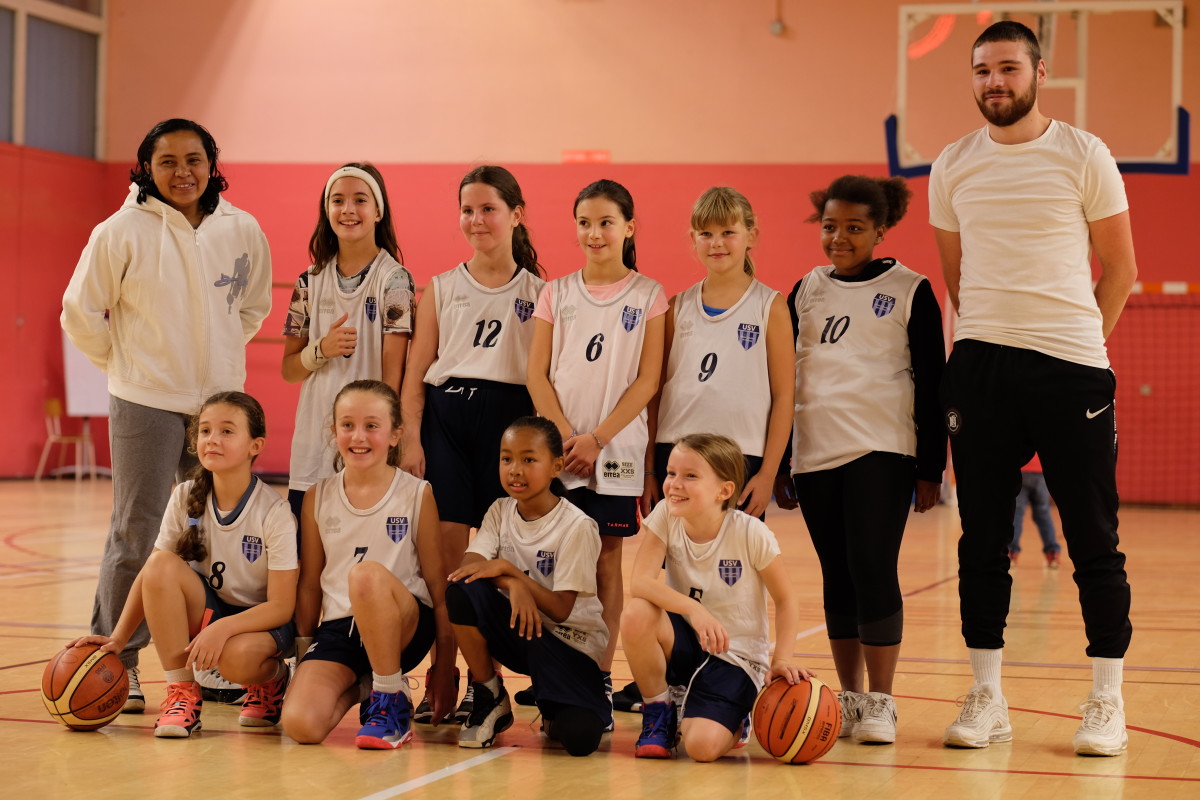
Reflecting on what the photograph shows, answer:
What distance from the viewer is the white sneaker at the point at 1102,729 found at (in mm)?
3496

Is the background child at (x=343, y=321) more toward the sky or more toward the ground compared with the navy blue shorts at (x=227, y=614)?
more toward the sky

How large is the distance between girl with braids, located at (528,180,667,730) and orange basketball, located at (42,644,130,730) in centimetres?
138

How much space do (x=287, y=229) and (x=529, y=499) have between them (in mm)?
11298

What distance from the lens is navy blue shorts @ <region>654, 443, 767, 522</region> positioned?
3.93m

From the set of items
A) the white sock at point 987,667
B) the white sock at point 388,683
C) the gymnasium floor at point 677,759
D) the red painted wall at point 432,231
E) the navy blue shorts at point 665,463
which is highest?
the red painted wall at point 432,231

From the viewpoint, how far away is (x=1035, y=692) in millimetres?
4473

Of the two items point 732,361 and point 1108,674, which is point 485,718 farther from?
point 1108,674

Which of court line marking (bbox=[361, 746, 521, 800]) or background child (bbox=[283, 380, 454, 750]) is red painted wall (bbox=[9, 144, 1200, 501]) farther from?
court line marking (bbox=[361, 746, 521, 800])

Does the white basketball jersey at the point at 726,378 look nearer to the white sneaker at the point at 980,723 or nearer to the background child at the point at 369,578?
the background child at the point at 369,578

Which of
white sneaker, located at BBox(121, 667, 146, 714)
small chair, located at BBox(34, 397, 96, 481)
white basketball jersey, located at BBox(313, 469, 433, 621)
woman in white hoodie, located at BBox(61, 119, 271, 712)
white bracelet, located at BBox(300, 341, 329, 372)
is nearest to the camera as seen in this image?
white basketball jersey, located at BBox(313, 469, 433, 621)

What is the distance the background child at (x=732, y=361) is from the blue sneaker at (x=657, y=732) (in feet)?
2.05

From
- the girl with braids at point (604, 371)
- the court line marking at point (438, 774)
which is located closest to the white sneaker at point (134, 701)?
the court line marking at point (438, 774)

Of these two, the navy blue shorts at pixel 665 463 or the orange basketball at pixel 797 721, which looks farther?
the navy blue shorts at pixel 665 463

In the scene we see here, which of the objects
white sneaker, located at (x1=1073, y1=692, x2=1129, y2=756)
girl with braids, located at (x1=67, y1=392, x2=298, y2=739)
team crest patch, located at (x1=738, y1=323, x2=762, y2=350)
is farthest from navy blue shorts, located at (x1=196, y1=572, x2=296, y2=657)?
white sneaker, located at (x1=1073, y1=692, x2=1129, y2=756)
